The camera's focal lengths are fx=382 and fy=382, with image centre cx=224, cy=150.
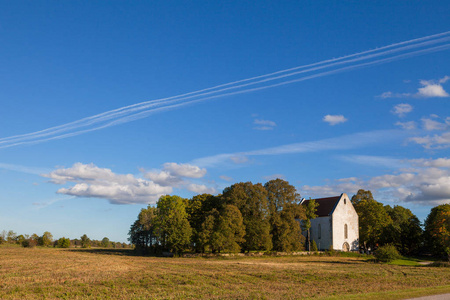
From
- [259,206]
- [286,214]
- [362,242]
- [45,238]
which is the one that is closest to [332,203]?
[362,242]

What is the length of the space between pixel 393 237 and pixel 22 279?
239 ft

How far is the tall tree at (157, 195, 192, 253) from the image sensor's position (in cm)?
6281

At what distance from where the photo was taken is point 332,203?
84438 millimetres

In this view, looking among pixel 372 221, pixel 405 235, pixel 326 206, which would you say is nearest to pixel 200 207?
pixel 326 206

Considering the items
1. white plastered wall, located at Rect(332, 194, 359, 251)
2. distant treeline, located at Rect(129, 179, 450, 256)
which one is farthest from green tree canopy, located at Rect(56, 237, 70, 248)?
white plastered wall, located at Rect(332, 194, 359, 251)

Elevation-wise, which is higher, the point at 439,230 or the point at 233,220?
the point at 233,220

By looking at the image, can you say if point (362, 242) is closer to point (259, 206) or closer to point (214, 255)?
point (259, 206)

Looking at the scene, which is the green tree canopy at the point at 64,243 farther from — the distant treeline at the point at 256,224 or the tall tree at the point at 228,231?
the tall tree at the point at 228,231

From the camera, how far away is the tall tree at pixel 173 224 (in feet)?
206

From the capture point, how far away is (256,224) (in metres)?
64.9

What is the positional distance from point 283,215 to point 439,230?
25896 millimetres

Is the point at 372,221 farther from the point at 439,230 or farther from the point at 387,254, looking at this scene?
the point at 387,254

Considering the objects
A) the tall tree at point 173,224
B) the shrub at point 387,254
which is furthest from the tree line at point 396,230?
the tall tree at point 173,224

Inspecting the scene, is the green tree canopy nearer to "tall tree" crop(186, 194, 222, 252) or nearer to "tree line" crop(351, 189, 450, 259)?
"tall tree" crop(186, 194, 222, 252)
